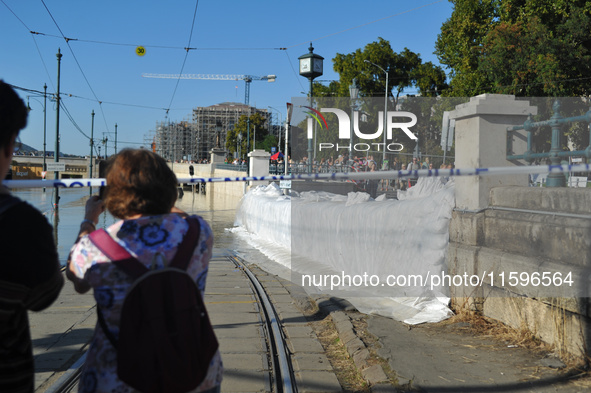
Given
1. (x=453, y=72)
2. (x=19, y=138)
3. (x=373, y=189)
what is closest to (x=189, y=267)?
(x=19, y=138)

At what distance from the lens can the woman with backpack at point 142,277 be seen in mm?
1829

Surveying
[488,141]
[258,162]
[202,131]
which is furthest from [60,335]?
[202,131]

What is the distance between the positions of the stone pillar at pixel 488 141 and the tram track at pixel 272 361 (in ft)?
8.01

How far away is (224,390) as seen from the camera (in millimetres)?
3992

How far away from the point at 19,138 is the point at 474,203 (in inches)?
193

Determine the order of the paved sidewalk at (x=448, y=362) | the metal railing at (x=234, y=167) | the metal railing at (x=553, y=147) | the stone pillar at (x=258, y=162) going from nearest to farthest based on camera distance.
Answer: the paved sidewalk at (x=448, y=362) → the metal railing at (x=553, y=147) → the stone pillar at (x=258, y=162) → the metal railing at (x=234, y=167)

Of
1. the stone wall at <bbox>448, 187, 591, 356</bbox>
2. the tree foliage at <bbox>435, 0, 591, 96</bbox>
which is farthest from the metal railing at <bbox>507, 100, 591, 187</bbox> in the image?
the tree foliage at <bbox>435, 0, 591, 96</bbox>

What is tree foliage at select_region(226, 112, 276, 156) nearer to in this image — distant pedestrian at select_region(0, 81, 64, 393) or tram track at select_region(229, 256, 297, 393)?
tram track at select_region(229, 256, 297, 393)

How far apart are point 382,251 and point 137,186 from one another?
5.41 metres

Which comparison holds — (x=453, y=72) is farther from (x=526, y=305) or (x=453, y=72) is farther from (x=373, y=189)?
(x=526, y=305)

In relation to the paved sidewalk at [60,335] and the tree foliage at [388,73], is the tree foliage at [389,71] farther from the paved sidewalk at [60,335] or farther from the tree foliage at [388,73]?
the paved sidewalk at [60,335]

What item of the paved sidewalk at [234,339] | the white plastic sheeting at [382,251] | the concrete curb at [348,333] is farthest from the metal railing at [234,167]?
the concrete curb at [348,333]

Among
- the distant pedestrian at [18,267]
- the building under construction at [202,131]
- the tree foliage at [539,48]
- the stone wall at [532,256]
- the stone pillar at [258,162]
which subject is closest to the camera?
the distant pedestrian at [18,267]

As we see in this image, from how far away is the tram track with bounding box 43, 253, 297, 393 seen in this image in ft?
13.3
